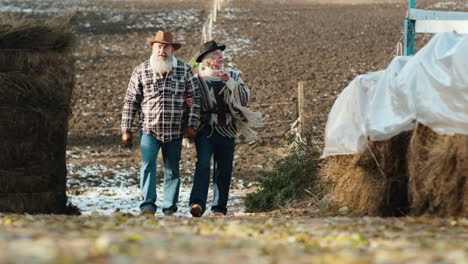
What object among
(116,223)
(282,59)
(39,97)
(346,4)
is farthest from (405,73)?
(346,4)

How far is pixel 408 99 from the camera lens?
6.82 meters

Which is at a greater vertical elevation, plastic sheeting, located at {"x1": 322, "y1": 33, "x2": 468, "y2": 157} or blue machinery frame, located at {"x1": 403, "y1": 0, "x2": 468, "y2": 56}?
blue machinery frame, located at {"x1": 403, "y1": 0, "x2": 468, "y2": 56}

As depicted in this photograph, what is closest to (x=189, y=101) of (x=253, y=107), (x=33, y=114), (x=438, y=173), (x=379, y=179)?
(x=33, y=114)

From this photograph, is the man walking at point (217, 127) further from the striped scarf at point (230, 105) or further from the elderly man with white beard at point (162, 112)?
the elderly man with white beard at point (162, 112)

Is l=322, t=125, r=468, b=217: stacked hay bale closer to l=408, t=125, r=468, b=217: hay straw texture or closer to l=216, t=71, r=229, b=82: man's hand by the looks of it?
l=408, t=125, r=468, b=217: hay straw texture

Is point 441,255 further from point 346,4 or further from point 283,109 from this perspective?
point 346,4

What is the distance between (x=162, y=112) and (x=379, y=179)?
232 cm

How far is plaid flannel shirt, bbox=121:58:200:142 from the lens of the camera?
8156 mm

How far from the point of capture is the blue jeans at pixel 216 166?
8.44m

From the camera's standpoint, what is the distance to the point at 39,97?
7969 mm

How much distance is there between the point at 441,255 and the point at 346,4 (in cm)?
3549

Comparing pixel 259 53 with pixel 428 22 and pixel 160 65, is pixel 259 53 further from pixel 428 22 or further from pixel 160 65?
pixel 160 65

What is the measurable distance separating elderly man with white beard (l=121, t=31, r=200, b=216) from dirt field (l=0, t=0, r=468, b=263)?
2.90ft

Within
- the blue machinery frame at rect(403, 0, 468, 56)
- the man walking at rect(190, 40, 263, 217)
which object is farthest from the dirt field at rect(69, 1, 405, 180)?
the man walking at rect(190, 40, 263, 217)
